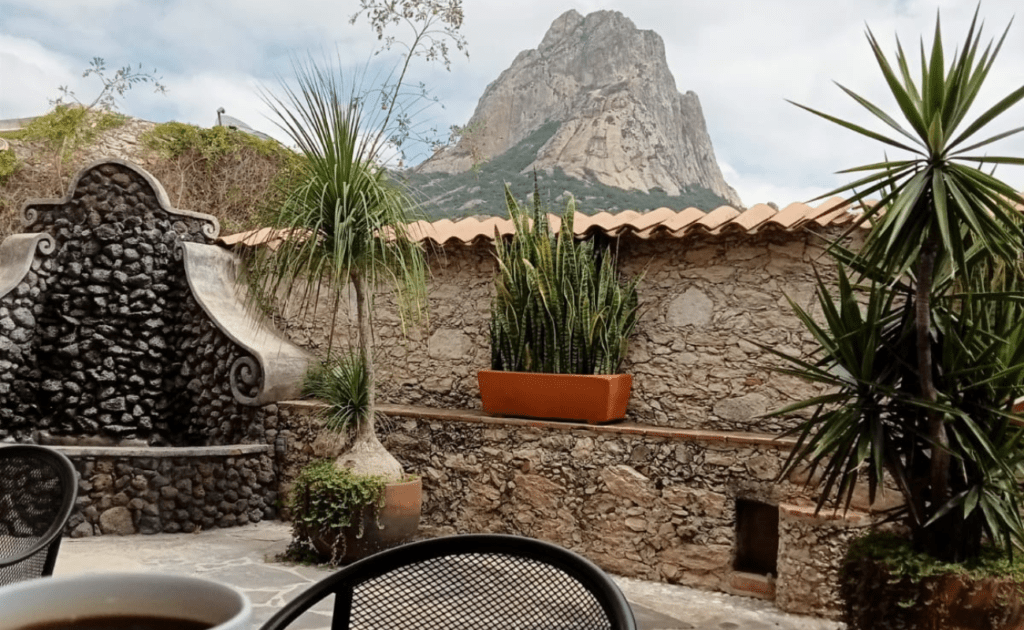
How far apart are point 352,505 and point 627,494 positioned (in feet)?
5.00

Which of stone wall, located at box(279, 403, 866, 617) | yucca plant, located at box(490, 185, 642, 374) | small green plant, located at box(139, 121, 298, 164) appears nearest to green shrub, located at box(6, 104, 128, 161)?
small green plant, located at box(139, 121, 298, 164)

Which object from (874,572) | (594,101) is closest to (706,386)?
(874,572)

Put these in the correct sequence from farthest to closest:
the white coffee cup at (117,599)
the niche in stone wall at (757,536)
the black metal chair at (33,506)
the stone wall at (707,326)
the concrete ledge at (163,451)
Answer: the concrete ledge at (163,451)
the stone wall at (707,326)
the niche in stone wall at (757,536)
the black metal chair at (33,506)
the white coffee cup at (117,599)

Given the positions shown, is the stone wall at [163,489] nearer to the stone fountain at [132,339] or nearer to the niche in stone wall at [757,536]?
the stone fountain at [132,339]

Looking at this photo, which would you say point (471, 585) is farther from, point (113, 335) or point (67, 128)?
point (67, 128)

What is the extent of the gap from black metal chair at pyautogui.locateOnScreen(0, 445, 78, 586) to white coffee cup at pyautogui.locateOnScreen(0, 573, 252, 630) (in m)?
0.95

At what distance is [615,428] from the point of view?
182 inches

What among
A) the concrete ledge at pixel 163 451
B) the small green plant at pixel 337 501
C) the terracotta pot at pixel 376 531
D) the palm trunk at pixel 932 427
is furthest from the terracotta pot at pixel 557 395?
the palm trunk at pixel 932 427

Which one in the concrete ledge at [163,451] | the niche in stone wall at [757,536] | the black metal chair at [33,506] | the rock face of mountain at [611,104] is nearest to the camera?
the black metal chair at [33,506]

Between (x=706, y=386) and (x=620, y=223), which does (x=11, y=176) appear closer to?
(x=620, y=223)

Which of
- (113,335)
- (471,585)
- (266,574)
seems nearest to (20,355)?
(113,335)

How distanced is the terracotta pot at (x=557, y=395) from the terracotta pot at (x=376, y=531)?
2.58 ft

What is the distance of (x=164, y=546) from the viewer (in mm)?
5059

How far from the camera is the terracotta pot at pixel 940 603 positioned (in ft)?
8.75
